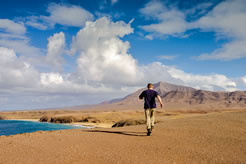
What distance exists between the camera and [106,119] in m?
67.7

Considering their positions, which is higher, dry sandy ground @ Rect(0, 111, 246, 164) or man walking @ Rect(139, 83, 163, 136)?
man walking @ Rect(139, 83, 163, 136)

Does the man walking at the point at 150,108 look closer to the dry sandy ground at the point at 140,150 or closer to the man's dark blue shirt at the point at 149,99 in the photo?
the man's dark blue shirt at the point at 149,99

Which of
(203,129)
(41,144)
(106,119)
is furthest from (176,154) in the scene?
(106,119)

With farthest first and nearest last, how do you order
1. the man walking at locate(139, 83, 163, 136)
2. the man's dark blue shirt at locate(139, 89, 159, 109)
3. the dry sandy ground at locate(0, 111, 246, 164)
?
the man's dark blue shirt at locate(139, 89, 159, 109), the man walking at locate(139, 83, 163, 136), the dry sandy ground at locate(0, 111, 246, 164)

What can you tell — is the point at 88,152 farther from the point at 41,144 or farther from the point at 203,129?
the point at 203,129

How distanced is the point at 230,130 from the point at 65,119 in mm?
71430

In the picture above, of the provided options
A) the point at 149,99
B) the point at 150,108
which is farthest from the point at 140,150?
the point at 149,99

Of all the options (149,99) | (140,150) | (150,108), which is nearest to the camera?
(140,150)

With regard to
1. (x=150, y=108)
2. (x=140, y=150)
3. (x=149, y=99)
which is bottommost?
(x=140, y=150)

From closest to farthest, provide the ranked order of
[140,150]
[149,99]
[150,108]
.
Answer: [140,150] < [150,108] < [149,99]

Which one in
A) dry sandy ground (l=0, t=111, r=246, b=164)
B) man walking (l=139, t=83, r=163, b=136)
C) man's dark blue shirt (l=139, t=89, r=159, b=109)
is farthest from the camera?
man's dark blue shirt (l=139, t=89, r=159, b=109)

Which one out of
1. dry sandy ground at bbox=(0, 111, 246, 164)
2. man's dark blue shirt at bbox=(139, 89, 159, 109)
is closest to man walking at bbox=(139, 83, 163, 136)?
man's dark blue shirt at bbox=(139, 89, 159, 109)

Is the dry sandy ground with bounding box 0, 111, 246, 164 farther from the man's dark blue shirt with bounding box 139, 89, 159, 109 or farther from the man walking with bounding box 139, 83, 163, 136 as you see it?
the man's dark blue shirt with bounding box 139, 89, 159, 109

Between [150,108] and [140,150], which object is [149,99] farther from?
[140,150]
